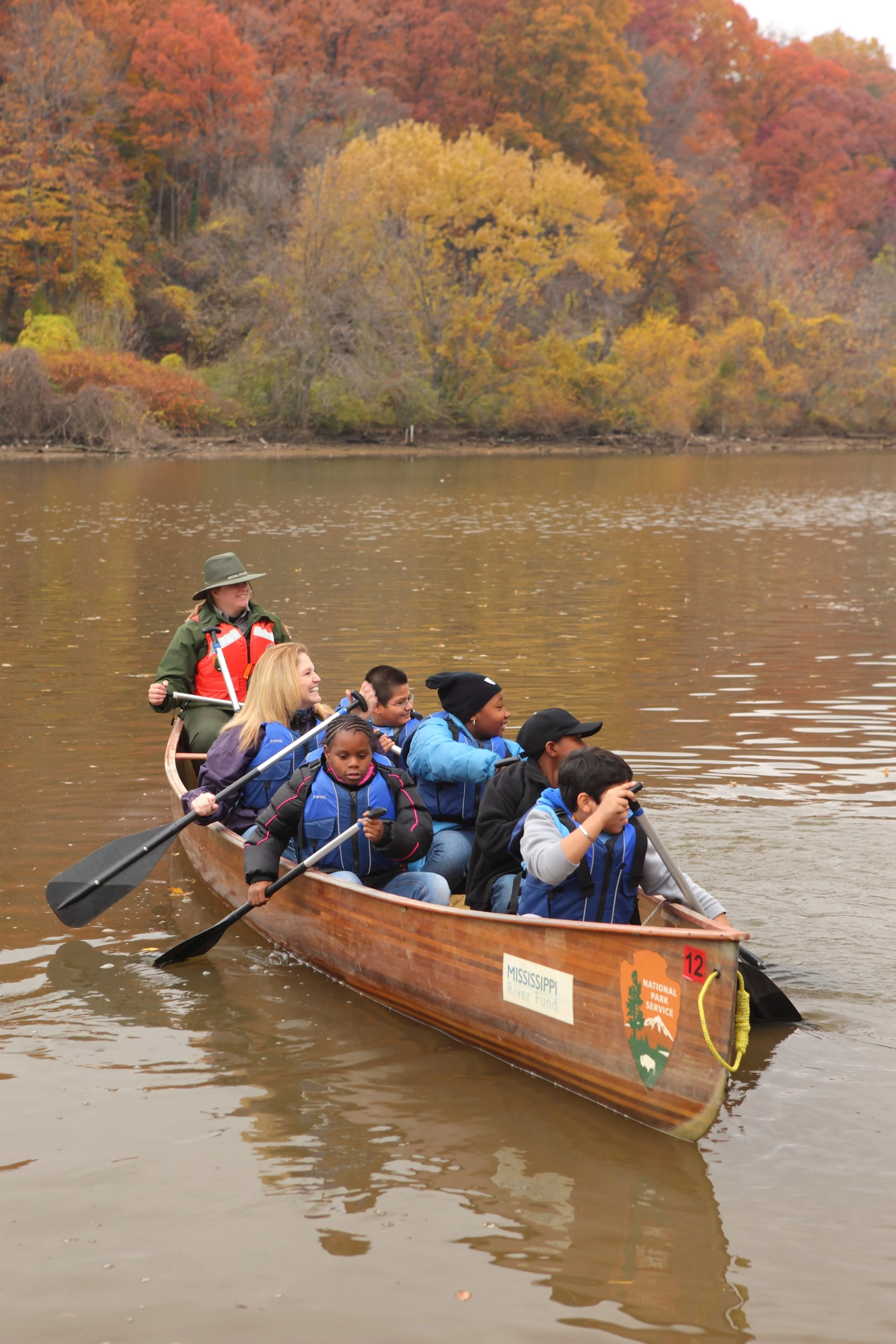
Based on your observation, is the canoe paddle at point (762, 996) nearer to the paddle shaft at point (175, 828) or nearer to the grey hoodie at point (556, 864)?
the grey hoodie at point (556, 864)

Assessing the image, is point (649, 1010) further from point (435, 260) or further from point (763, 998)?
point (435, 260)

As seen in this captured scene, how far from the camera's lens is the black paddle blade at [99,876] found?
282 inches

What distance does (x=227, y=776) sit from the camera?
7.58 meters

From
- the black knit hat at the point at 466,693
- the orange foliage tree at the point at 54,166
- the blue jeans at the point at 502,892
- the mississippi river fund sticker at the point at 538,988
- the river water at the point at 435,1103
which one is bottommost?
the river water at the point at 435,1103

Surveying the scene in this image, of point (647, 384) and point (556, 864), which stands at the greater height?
point (647, 384)

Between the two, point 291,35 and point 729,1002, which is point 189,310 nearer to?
point 291,35

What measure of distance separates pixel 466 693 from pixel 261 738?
1442 mm

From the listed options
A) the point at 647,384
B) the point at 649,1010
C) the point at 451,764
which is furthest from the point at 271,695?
the point at 647,384

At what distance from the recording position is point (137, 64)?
61500mm

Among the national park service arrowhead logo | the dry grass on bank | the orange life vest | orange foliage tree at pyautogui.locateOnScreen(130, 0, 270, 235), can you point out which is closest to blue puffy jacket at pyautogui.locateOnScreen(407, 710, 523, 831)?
the national park service arrowhead logo

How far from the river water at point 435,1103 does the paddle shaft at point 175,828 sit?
0.84 feet

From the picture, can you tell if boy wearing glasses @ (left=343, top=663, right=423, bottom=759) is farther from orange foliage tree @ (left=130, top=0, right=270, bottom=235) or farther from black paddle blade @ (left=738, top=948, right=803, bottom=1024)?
orange foliage tree @ (left=130, top=0, right=270, bottom=235)

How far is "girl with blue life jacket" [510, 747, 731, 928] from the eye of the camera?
506 cm

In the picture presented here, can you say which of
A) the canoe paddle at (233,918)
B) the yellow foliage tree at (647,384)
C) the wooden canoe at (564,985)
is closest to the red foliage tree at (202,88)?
the yellow foliage tree at (647,384)
